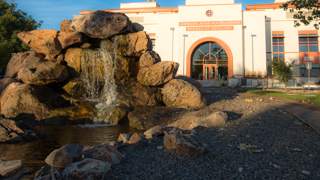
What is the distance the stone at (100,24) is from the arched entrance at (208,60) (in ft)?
50.6

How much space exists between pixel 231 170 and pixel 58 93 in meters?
9.61

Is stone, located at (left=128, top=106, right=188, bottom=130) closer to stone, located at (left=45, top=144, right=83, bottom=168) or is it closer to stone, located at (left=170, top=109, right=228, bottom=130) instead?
stone, located at (left=170, top=109, right=228, bottom=130)

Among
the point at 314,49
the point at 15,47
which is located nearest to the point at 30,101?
the point at 15,47

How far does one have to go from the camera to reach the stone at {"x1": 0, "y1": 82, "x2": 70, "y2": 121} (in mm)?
9430

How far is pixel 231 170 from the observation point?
3492 mm

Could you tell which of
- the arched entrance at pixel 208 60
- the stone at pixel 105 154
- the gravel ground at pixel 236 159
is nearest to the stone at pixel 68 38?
the gravel ground at pixel 236 159

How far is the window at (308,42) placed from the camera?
27.4 m

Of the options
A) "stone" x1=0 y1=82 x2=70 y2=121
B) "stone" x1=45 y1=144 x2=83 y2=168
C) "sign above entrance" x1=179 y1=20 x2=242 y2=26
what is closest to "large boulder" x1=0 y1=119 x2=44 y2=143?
"stone" x1=0 y1=82 x2=70 y2=121

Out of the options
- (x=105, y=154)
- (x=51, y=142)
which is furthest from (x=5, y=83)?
(x=105, y=154)

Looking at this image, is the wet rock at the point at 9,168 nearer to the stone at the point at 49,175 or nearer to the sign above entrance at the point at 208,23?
the stone at the point at 49,175

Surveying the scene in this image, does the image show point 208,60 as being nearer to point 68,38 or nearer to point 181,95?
point 181,95

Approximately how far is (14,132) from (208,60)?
77.4 feet

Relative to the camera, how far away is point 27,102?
9570mm

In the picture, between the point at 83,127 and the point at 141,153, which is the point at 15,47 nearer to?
the point at 83,127
